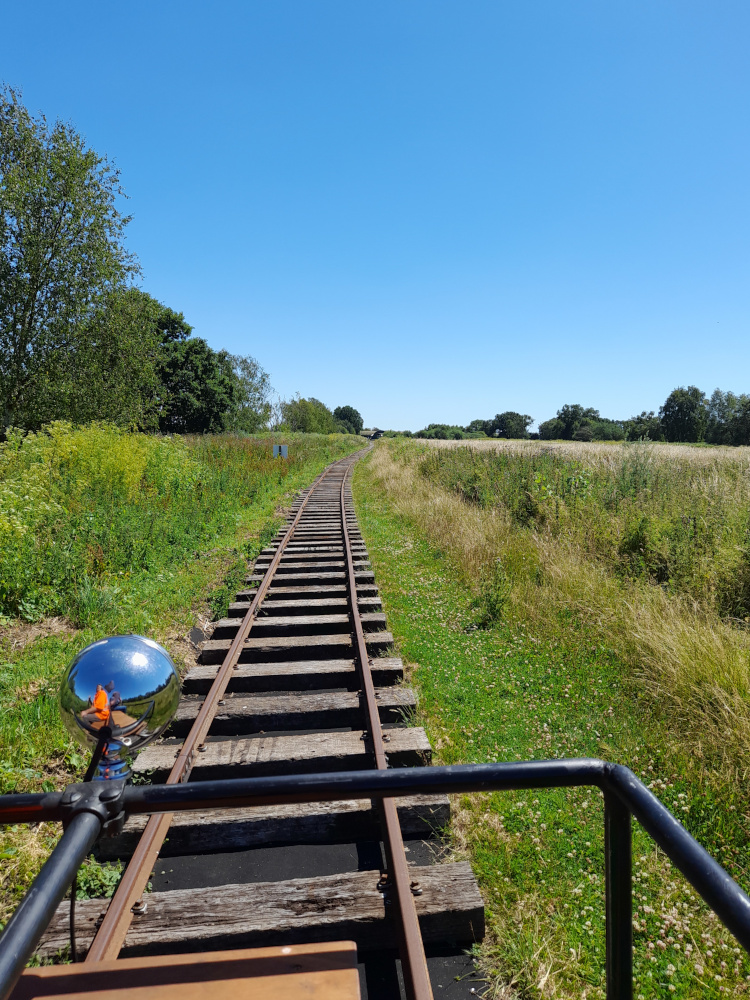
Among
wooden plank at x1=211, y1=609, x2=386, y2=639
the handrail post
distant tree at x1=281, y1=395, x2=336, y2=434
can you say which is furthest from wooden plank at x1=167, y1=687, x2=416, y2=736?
distant tree at x1=281, y1=395, x2=336, y2=434

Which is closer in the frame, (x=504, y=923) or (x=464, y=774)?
(x=464, y=774)

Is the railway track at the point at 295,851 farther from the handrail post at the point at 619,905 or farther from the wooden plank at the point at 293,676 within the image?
the handrail post at the point at 619,905

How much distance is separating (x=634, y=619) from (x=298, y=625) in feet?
11.8

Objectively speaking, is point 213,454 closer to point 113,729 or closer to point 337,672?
A: point 337,672

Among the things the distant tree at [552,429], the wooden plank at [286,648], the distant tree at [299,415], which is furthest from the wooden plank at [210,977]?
the distant tree at [552,429]

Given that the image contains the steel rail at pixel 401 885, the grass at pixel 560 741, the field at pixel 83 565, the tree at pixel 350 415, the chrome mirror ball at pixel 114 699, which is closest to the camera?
the chrome mirror ball at pixel 114 699

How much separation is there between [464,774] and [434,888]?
1.89 meters

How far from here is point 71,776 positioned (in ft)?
11.7

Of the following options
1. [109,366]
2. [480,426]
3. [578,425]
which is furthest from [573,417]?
[109,366]

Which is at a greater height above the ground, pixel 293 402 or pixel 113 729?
pixel 293 402

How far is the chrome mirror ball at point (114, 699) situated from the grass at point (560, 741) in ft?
6.64

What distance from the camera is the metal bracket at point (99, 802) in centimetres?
105

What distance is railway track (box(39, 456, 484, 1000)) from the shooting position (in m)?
2.34

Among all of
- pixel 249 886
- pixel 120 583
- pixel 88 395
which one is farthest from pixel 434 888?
pixel 88 395
